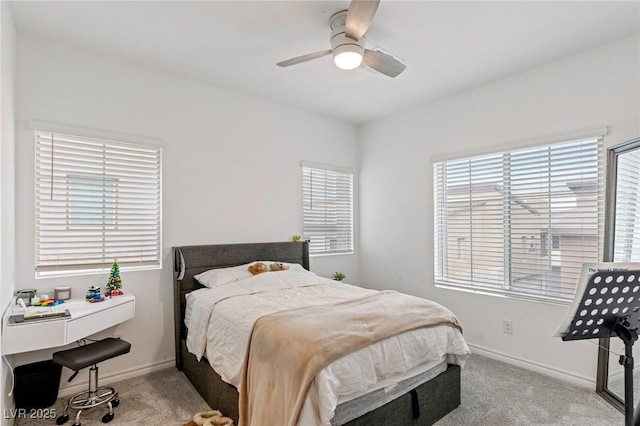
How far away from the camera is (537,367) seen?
3.08 metres

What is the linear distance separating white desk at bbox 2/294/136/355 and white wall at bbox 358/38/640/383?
3112 mm

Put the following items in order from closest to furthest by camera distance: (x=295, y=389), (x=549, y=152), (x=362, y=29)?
(x=295, y=389), (x=362, y=29), (x=549, y=152)

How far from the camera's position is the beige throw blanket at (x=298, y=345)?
5.43ft

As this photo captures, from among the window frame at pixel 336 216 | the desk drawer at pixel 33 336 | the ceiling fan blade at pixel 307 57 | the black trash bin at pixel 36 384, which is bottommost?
the black trash bin at pixel 36 384

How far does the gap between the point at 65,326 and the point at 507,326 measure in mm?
3712

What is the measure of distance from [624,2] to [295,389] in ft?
10.5

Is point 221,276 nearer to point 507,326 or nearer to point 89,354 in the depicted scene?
point 89,354

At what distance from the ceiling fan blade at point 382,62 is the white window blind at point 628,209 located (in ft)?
6.27

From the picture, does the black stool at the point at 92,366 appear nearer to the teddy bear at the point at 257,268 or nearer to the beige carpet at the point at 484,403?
the beige carpet at the point at 484,403

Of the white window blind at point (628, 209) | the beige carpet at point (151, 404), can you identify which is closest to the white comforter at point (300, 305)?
the beige carpet at point (151, 404)

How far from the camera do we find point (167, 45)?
9.04ft

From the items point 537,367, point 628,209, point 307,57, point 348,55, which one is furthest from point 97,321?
point 628,209

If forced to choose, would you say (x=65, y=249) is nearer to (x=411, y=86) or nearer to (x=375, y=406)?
(x=375, y=406)

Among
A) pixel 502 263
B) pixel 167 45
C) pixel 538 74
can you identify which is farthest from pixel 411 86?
pixel 167 45
